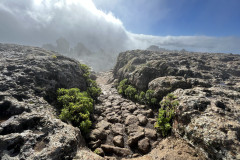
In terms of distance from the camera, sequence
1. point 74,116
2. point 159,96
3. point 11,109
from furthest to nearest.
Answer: point 159,96 → point 74,116 → point 11,109

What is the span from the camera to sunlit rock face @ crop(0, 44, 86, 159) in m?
7.21

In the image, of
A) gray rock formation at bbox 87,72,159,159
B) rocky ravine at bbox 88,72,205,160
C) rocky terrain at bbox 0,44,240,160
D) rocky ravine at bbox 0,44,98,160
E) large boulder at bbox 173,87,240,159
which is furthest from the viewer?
gray rock formation at bbox 87,72,159,159

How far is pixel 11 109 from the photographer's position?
1062cm

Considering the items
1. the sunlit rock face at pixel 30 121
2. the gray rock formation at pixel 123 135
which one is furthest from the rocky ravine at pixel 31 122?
the gray rock formation at pixel 123 135

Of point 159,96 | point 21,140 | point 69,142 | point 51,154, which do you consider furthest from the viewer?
point 159,96

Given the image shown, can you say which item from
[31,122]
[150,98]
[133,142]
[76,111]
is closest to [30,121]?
[31,122]

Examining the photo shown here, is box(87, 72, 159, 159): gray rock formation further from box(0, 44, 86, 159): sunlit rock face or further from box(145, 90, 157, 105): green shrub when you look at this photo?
box(145, 90, 157, 105): green shrub

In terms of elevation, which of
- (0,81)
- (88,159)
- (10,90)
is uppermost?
(0,81)

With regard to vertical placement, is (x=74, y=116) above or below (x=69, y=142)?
above

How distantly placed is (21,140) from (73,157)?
4234mm

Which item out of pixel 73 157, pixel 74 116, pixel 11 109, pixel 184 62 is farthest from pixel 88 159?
pixel 184 62

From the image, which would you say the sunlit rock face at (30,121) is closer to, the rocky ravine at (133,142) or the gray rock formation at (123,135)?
the gray rock formation at (123,135)

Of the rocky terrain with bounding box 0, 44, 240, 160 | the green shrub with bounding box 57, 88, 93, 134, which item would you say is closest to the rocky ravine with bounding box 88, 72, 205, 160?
the rocky terrain with bounding box 0, 44, 240, 160

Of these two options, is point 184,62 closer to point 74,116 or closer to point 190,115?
point 190,115
